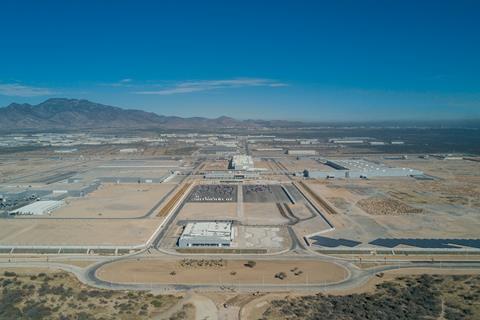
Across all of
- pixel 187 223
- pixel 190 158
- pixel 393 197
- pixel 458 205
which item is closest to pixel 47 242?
pixel 187 223

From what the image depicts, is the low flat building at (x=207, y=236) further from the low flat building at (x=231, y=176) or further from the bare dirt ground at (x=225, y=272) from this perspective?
the low flat building at (x=231, y=176)

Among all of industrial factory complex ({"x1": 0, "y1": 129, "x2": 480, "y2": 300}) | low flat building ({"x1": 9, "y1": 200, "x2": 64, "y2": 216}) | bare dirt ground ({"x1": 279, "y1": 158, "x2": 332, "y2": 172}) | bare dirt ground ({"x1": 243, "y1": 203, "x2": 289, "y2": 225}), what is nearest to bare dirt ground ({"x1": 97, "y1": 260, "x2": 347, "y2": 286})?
industrial factory complex ({"x1": 0, "y1": 129, "x2": 480, "y2": 300})

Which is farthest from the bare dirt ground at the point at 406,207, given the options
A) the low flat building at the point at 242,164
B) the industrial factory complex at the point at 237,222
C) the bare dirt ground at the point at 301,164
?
the low flat building at the point at 242,164

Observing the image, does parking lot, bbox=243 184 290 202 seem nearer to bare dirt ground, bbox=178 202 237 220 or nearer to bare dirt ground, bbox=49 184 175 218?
bare dirt ground, bbox=178 202 237 220

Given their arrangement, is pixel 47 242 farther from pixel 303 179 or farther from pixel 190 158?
pixel 190 158

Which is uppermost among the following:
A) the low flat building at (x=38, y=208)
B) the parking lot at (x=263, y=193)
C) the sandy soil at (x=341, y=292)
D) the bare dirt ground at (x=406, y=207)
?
the low flat building at (x=38, y=208)

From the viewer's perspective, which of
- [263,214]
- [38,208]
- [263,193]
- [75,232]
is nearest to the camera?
[75,232]

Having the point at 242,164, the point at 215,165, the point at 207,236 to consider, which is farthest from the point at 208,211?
the point at 215,165

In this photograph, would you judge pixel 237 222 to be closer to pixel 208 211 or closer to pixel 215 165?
pixel 208 211
